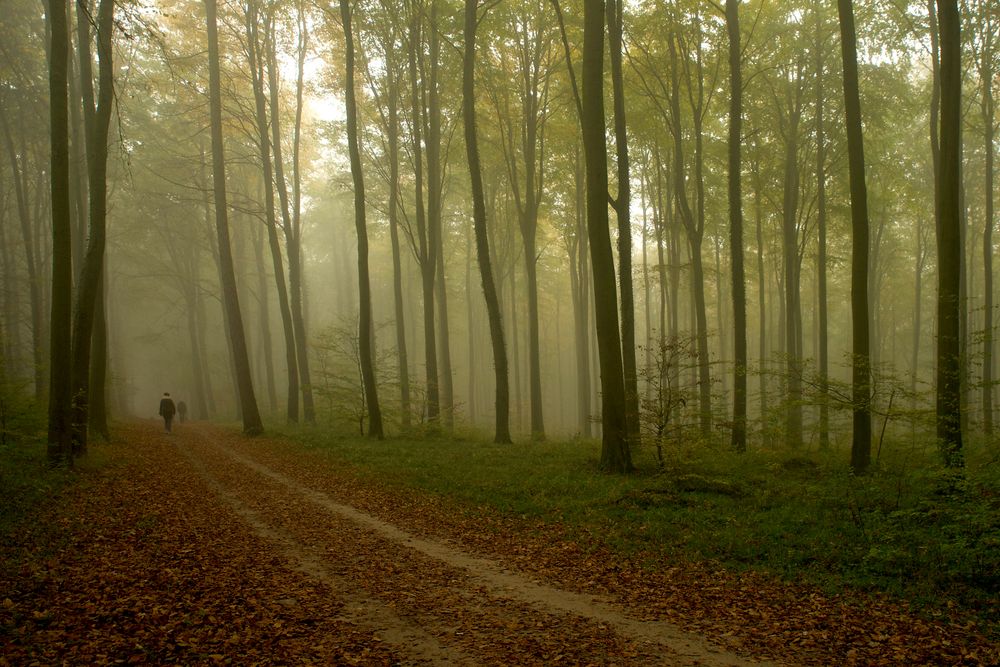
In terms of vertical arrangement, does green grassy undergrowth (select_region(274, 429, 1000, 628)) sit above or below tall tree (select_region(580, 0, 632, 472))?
below

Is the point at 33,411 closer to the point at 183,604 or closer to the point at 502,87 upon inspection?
the point at 183,604

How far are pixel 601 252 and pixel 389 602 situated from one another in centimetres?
752

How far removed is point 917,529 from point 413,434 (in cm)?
1321

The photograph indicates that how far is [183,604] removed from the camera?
500 cm

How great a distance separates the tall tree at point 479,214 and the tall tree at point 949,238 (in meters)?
9.52

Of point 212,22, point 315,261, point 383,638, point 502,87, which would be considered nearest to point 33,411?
point 383,638

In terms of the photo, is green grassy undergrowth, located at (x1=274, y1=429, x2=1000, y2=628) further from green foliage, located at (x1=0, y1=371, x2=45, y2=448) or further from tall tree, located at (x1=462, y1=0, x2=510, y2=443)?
green foliage, located at (x1=0, y1=371, x2=45, y2=448)

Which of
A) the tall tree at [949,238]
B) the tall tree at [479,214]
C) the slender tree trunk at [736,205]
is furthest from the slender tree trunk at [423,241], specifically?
the tall tree at [949,238]

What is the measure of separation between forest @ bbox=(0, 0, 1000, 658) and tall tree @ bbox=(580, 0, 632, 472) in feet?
0.20

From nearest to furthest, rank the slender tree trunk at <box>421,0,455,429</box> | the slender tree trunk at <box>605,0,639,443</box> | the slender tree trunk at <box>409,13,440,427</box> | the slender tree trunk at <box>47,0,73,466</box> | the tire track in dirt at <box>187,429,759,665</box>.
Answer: the tire track in dirt at <box>187,429,759,665</box>
the slender tree trunk at <box>47,0,73,466</box>
the slender tree trunk at <box>605,0,639,443</box>
the slender tree trunk at <box>421,0,455,429</box>
the slender tree trunk at <box>409,13,440,427</box>

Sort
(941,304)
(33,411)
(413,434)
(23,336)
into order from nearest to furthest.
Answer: (941,304)
(33,411)
(413,434)
(23,336)

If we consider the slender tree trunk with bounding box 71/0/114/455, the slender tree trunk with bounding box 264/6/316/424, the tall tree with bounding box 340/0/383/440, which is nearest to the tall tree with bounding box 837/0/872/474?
the tall tree with bounding box 340/0/383/440

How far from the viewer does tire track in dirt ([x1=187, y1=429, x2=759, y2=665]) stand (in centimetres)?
453

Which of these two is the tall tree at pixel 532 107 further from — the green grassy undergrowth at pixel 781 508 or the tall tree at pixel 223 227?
the tall tree at pixel 223 227
